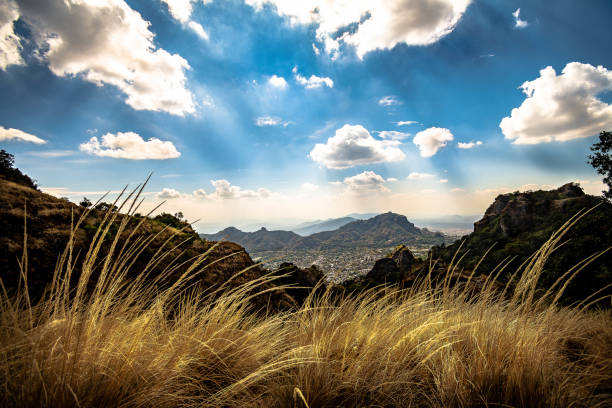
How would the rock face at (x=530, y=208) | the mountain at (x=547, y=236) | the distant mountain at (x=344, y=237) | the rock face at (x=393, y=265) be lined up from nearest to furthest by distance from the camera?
the mountain at (x=547, y=236) < the rock face at (x=393, y=265) < the rock face at (x=530, y=208) < the distant mountain at (x=344, y=237)

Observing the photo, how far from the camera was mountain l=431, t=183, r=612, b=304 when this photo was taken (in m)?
16.6

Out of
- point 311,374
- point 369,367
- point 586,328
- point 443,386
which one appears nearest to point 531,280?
point 443,386

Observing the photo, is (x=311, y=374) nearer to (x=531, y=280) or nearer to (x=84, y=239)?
(x=531, y=280)

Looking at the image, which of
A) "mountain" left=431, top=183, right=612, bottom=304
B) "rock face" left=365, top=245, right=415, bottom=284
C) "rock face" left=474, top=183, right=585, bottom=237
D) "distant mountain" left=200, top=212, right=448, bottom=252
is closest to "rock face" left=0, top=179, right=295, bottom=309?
"mountain" left=431, top=183, right=612, bottom=304

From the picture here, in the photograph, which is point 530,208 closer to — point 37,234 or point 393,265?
point 393,265

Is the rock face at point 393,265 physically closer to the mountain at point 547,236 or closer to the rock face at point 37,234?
the mountain at point 547,236

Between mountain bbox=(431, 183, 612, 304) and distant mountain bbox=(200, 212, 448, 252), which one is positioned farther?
distant mountain bbox=(200, 212, 448, 252)

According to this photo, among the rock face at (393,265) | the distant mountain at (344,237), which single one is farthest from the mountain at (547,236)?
the distant mountain at (344,237)

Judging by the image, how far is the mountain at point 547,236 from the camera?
54.3 feet

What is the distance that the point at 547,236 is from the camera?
24.8m

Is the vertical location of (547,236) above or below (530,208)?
below

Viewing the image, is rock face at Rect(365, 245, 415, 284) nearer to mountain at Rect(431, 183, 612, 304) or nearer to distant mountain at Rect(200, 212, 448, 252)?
mountain at Rect(431, 183, 612, 304)

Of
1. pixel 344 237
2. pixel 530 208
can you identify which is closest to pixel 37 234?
pixel 530 208

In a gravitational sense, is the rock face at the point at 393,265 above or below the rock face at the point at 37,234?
below
